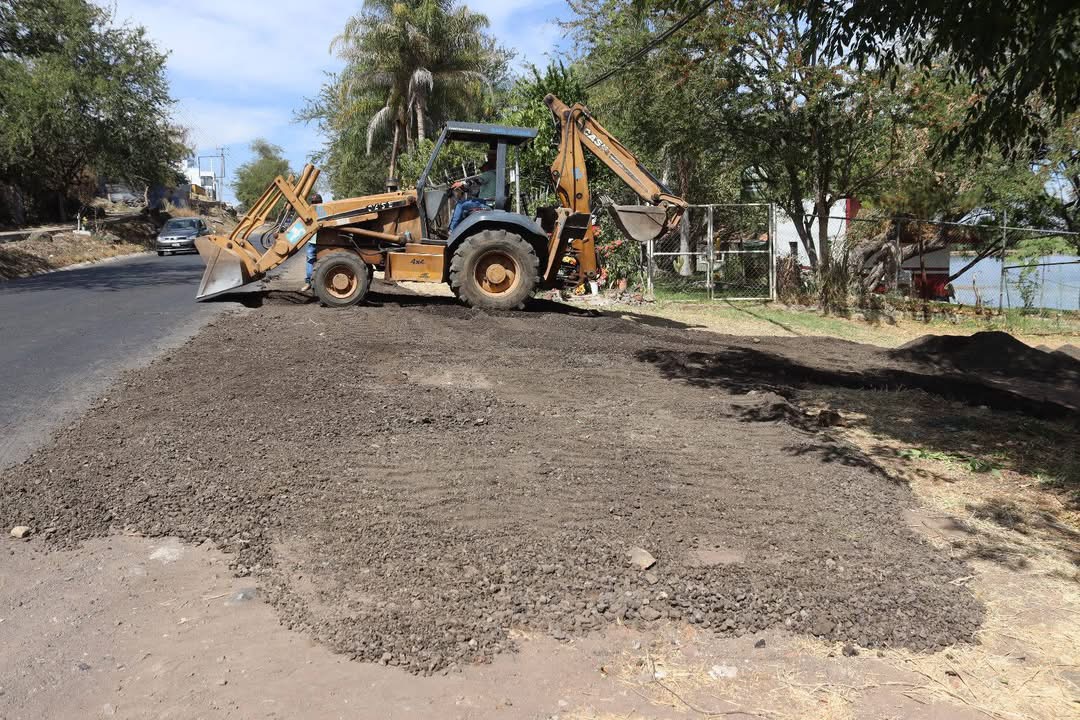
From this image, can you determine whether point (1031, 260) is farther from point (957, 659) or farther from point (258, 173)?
point (258, 173)

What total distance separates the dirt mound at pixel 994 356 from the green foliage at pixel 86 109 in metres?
29.3

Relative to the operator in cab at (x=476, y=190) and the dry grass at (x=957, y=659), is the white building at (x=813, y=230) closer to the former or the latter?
the operator in cab at (x=476, y=190)

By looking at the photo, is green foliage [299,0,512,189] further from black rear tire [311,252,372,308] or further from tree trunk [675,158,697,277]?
black rear tire [311,252,372,308]

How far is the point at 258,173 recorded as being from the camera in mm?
90625

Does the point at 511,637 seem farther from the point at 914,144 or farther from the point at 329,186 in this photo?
the point at 329,186

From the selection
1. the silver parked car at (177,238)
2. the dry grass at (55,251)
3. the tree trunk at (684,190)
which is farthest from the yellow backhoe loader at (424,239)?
the silver parked car at (177,238)

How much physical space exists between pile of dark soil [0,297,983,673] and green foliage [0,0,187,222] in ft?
92.0

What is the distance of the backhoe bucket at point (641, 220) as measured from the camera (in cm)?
1323

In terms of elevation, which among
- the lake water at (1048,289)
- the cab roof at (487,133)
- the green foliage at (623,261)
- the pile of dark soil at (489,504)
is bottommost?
the pile of dark soil at (489,504)

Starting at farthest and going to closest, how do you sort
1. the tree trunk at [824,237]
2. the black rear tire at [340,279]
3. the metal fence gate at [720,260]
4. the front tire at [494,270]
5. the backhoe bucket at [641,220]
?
the metal fence gate at [720,260] < the tree trunk at [824,237] < the backhoe bucket at [641,220] < the front tire at [494,270] < the black rear tire at [340,279]

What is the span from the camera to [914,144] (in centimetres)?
1733

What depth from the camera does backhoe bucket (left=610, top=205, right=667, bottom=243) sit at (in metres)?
13.2

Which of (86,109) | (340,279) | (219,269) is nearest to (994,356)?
(340,279)

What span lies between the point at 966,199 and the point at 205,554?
68.0ft
